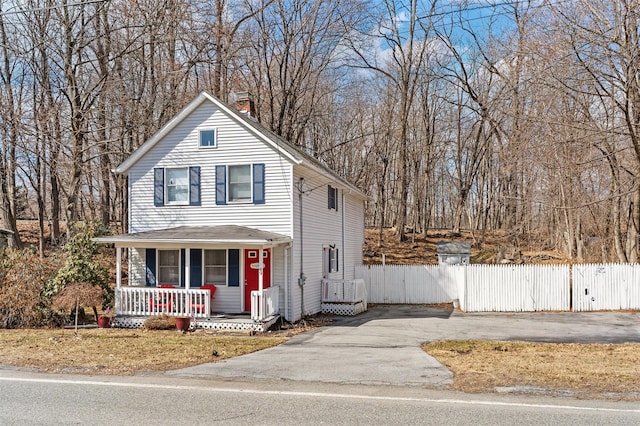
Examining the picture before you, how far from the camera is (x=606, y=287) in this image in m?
21.7

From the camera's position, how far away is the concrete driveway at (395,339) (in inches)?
377

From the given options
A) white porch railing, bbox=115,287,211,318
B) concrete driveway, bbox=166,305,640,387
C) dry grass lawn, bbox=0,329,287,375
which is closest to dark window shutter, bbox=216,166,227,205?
white porch railing, bbox=115,287,211,318

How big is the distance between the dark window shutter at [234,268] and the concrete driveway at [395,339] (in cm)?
339

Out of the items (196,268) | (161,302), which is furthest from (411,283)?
(161,302)

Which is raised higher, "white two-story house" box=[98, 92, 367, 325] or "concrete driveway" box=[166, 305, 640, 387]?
"white two-story house" box=[98, 92, 367, 325]

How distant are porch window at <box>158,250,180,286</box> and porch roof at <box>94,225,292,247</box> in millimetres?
930

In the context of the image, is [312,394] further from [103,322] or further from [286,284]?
[103,322]

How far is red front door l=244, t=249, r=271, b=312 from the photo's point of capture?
18312mm

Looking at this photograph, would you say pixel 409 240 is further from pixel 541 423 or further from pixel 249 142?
pixel 541 423

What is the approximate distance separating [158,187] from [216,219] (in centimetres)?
253

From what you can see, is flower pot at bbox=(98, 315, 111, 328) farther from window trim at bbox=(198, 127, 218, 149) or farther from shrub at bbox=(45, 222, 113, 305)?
window trim at bbox=(198, 127, 218, 149)

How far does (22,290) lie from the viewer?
16.8 m

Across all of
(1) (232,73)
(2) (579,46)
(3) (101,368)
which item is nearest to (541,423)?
(3) (101,368)

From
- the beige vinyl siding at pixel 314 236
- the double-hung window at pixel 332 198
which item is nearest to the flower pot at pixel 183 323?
the beige vinyl siding at pixel 314 236
